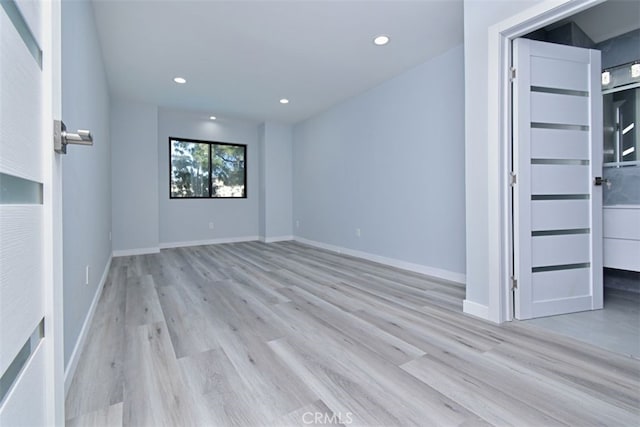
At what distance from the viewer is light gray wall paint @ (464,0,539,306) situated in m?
2.18

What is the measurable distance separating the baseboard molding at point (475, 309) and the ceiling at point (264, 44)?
2458mm

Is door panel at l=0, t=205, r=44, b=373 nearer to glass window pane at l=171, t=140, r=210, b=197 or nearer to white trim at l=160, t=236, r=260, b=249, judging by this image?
white trim at l=160, t=236, r=260, b=249

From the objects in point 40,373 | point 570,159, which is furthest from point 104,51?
point 570,159

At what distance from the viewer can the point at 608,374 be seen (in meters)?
1.46

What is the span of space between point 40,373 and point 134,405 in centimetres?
79

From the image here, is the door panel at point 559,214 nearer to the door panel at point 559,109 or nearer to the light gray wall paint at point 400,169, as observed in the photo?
the door panel at point 559,109

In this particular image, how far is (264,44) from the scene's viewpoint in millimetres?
3057

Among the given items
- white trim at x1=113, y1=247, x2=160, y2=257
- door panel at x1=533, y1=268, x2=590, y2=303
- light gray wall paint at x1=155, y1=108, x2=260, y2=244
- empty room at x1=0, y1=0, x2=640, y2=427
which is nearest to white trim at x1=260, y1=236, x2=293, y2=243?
light gray wall paint at x1=155, y1=108, x2=260, y2=244

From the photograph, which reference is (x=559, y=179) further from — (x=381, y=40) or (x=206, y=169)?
(x=206, y=169)

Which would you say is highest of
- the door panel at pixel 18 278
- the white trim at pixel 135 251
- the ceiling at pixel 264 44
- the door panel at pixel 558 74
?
the ceiling at pixel 264 44

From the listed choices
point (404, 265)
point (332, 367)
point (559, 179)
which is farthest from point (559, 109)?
point (332, 367)

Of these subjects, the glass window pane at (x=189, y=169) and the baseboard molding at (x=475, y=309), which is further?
the glass window pane at (x=189, y=169)

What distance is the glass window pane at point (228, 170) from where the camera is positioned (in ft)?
19.8

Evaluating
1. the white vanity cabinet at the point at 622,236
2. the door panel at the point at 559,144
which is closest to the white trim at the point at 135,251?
the door panel at the point at 559,144
